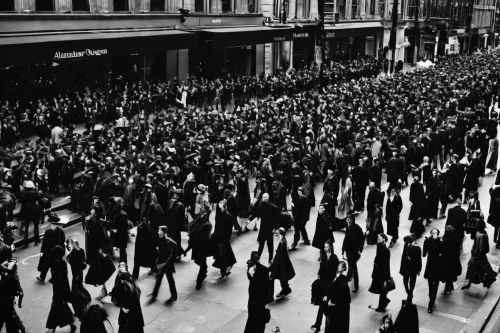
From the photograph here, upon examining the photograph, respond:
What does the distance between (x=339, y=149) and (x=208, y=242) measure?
11.1 m

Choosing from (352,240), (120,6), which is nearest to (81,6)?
(120,6)

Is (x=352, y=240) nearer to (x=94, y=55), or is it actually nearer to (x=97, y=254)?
(x=97, y=254)

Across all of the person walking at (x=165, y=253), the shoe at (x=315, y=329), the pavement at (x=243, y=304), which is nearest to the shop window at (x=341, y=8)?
the pavement at (x=243, y=304)

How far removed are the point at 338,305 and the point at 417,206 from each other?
6.68 metres

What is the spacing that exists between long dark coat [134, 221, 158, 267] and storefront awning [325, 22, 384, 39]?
41212mm

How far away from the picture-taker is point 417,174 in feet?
51.7

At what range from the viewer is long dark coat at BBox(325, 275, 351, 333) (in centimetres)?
964

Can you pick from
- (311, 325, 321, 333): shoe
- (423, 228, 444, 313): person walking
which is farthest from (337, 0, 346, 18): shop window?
(311, 325, 321, 333): shoe

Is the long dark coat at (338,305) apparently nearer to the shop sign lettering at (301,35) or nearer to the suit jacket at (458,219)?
the suit jacket at (458,219)

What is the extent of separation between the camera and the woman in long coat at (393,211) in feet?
48.3

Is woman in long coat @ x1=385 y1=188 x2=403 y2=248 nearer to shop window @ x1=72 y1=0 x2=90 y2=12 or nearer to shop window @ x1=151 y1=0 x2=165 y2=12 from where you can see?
shop window @ x1=72 y1=0 x2=90 y2=12

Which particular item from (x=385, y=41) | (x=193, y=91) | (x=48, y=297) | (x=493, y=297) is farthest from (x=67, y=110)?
(x=385, y=41)

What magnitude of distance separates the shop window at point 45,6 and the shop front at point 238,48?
9.65m

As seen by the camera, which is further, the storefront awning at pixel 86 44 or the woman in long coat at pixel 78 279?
the storefront awning at pixel 86 44
